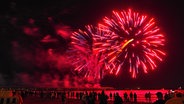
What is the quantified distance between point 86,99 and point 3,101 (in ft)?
25.4

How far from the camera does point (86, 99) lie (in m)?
19.5

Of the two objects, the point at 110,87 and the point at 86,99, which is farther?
the point at 110,87

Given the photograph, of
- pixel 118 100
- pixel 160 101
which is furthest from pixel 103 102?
pixel 160 101

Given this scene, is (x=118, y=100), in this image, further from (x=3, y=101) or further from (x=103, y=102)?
(x=3, y=101)

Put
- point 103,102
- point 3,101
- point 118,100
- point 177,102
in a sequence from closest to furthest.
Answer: point 177,102
point 3,101
point 118,100
point 103,102

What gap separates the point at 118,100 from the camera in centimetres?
1471

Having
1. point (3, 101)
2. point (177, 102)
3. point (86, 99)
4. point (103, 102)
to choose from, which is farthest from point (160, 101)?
point (86, 99)

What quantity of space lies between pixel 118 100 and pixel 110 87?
578 feet

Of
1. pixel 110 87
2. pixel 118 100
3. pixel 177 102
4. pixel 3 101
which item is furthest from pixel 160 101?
pixel 110 87

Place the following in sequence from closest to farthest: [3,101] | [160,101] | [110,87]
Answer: [160,101] < [3,101] < [110,87]

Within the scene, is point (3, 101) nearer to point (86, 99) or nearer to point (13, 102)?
point (13, 102)

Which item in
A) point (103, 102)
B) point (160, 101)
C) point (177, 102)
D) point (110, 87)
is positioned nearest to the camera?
point (177, 102)

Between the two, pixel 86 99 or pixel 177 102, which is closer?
pixel 177 102

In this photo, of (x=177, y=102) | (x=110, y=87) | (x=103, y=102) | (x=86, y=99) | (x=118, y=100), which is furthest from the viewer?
(x=110, y=87)
